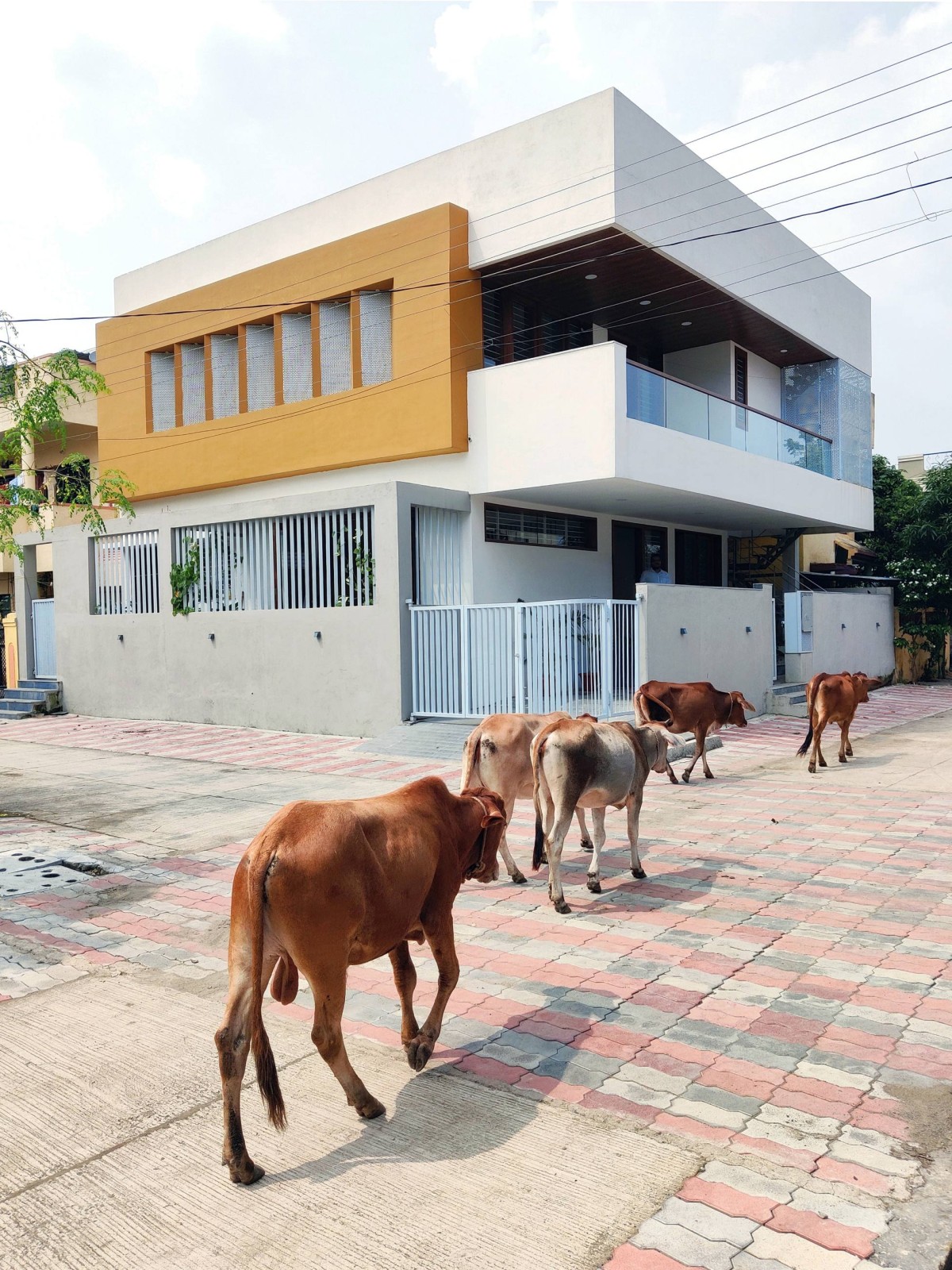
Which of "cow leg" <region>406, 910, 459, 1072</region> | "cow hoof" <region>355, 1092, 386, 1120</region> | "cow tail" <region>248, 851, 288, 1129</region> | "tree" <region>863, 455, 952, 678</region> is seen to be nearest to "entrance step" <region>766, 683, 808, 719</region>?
"tree" <region>863, 455, 952, 678</region>

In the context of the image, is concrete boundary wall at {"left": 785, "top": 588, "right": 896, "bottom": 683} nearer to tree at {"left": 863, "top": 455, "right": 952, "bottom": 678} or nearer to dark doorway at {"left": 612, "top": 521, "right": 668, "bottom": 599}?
tree at {"left": 863, "top": 455, "right": 952, "bottom": 678}

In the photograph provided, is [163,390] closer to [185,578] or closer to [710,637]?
[185,578]

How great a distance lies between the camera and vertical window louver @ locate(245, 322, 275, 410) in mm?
18984

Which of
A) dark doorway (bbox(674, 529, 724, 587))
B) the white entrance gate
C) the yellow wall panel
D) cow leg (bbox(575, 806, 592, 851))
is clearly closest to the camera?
cow leg (bbox(575, 806, 592, 851))

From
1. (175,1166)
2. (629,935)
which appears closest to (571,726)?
(629,935)

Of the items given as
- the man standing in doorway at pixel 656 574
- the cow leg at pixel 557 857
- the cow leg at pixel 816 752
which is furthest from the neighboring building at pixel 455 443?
the cow leg at pixel 557 857

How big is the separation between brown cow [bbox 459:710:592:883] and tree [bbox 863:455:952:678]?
2060cm

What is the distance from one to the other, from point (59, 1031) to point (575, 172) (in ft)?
47.0

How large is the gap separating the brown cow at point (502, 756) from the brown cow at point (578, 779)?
0.32 metres

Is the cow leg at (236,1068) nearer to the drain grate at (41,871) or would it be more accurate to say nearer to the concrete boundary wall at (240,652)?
the drain grate at (41,871)

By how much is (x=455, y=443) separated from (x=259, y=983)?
13533mm

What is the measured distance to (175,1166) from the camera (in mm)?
3281

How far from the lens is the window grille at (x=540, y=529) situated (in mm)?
16984

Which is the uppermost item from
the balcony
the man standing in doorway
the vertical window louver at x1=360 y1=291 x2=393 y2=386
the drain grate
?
the vertical window louver at x1=360 y1=291 x2=393 y2=386
